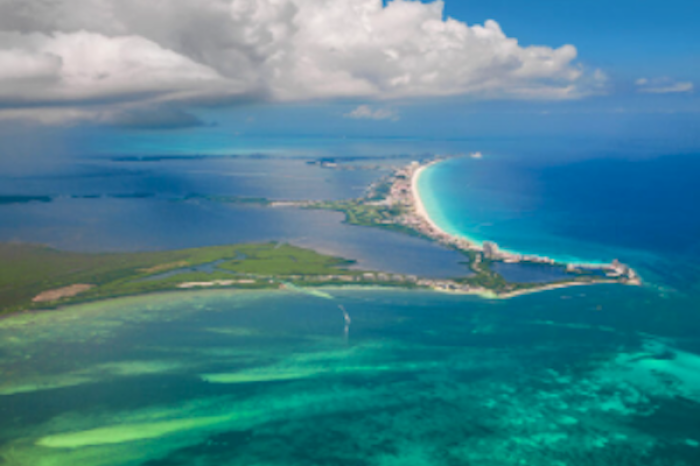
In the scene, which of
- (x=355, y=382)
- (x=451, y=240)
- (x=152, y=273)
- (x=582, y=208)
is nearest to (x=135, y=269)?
(x=152, y=273)

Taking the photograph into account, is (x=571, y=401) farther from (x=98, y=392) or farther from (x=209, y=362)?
(x=98, y=392)

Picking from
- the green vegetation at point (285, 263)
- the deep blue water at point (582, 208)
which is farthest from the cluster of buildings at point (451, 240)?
the green vegetation at point (285, 263)

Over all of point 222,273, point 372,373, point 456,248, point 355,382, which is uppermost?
point 456,248

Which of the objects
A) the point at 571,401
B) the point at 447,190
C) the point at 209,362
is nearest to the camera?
the point at 571,401

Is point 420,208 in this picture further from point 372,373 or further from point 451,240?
point 372,373

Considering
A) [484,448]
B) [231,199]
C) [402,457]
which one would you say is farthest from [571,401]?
[231,199]

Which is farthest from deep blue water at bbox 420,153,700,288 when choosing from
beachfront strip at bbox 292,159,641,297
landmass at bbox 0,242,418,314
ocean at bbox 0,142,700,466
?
landmass at bbox 0,242,418,314
